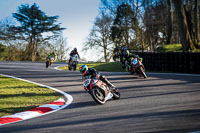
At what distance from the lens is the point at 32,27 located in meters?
43.7

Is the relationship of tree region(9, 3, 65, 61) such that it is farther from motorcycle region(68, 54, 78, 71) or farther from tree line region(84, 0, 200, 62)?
motorcycle region(68, 54, 78, 71)

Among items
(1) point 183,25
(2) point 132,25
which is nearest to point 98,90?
(1) point 183,25

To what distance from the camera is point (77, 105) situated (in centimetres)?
691

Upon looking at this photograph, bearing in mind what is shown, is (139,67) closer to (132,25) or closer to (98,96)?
(98,96)

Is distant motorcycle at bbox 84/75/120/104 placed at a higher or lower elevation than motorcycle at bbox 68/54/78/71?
lower

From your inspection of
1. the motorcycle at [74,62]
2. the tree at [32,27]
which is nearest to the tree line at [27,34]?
the tree at [32,27]

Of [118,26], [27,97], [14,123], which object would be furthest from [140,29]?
[14,123]

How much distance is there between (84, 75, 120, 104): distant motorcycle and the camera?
6.77m

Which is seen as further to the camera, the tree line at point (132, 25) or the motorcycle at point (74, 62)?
the tree line at point (132, 25)

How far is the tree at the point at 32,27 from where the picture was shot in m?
43.2

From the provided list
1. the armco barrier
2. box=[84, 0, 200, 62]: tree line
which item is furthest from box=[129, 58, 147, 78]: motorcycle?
box=[84, 0, 200, 62]: tree line

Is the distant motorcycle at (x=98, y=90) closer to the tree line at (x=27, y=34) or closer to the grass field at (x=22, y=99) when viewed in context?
the grass field at (x=22, y=99)

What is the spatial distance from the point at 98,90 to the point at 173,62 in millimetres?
9727

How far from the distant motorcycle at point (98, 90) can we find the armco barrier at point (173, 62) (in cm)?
864
